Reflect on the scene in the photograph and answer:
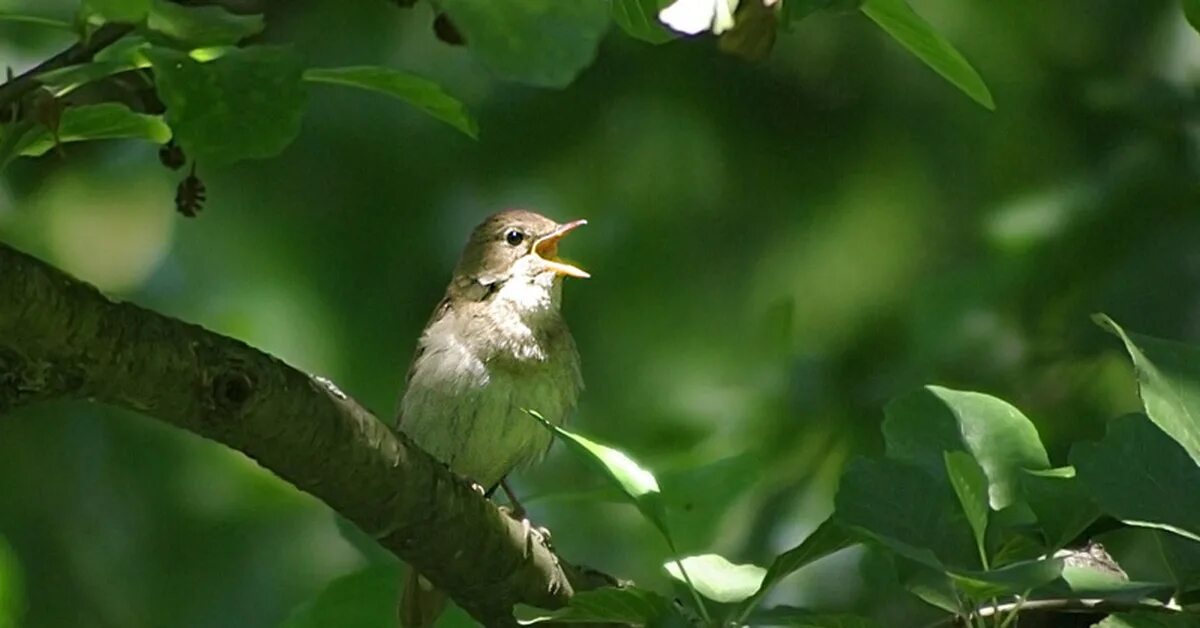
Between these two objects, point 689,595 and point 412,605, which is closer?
point 689,595

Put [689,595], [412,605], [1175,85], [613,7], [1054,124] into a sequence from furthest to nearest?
[1054,124]
[1175,85]
[412,605]
[689,595]
[613,7]

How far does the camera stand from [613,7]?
3.68ft

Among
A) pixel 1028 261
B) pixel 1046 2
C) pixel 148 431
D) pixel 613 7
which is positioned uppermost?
pixel 613 7

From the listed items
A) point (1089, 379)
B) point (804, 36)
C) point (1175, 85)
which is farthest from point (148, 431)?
point (1175, 85)

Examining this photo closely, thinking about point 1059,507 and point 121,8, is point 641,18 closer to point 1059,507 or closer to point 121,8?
point 121,8

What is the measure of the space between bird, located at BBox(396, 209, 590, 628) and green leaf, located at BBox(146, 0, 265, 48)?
88.0 inches

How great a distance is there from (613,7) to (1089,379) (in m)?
2.38

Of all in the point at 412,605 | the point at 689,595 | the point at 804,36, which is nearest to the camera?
the point at 689,595

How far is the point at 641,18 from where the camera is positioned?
1.10 m

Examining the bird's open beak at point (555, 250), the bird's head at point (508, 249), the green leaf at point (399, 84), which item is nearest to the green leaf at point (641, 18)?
the green leaf at point (399, 84)

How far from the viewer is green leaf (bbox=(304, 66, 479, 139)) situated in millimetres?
1281

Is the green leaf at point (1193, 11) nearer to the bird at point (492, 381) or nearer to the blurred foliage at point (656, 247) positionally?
the blurred foliage at point (656, 247)

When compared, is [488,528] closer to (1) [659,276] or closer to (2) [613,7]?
(2) [613,7]

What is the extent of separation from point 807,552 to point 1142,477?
0.82 feet
